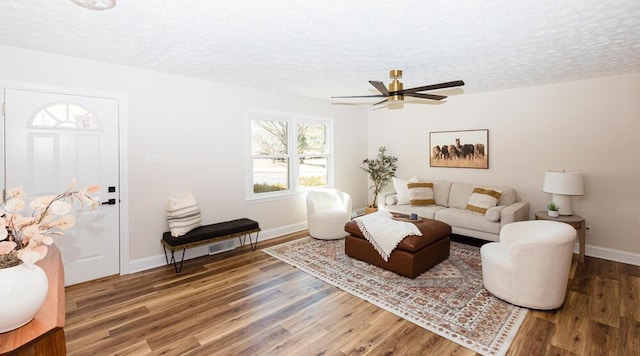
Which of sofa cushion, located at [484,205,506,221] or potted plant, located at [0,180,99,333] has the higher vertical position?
potted plant, located at [0,180,99,333]

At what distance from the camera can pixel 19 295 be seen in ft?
3.64

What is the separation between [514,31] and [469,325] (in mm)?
2498

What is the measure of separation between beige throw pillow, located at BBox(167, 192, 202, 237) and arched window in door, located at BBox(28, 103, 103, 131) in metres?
1.19

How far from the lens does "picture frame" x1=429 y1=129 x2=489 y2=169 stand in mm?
5125

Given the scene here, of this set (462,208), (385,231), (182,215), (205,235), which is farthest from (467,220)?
(182,215)

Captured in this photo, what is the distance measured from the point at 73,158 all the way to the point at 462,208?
5.39 metres

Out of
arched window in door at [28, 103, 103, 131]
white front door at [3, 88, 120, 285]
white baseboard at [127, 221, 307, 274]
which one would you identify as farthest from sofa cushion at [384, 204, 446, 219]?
arched window in door at [28, 103, 103, 131]

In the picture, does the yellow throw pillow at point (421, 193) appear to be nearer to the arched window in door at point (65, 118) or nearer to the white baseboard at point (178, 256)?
the white baseboard at point (178, 256)

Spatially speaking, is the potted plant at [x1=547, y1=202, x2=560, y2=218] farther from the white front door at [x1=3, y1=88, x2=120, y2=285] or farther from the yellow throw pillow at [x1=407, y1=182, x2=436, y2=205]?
the white front door at [x1=3, y1=88, x2=120, y2=285]

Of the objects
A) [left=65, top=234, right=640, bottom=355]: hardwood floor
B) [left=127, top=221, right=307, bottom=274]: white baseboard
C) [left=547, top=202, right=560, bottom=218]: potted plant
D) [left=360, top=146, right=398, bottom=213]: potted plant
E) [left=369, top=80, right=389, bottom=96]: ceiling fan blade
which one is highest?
[left=369, top=80, right=389, bottom=96]: ceiling fan blade

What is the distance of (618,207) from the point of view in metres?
4.04

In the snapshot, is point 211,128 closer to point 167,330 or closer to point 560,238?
point 167,330

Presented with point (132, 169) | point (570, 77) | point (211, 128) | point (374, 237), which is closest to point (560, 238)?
point (374, 237)

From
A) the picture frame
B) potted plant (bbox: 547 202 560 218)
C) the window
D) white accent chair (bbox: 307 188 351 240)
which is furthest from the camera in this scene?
the picture frame
